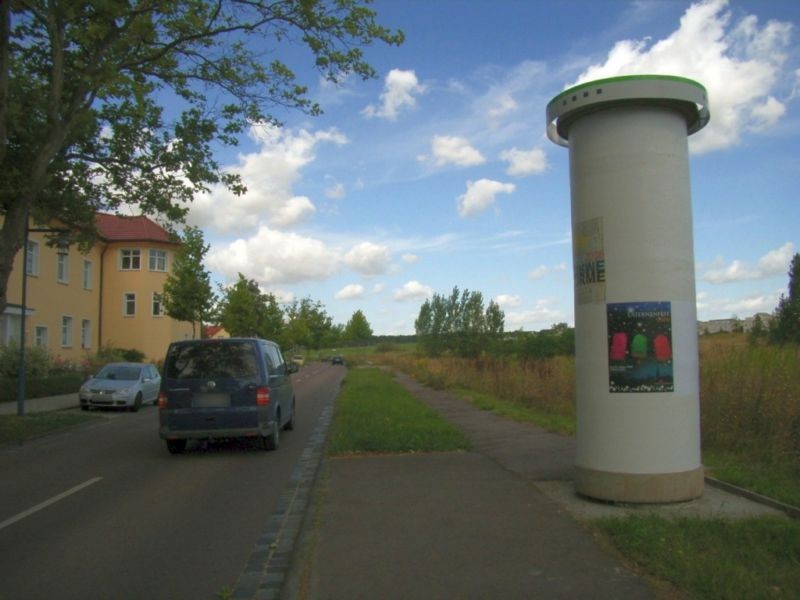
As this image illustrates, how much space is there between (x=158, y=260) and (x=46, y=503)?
4171 cm

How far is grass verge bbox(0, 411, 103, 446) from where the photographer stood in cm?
1469

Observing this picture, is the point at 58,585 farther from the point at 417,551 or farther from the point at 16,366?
the point at 16,366

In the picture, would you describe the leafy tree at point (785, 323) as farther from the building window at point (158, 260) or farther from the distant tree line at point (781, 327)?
the building window at point (158, 260)

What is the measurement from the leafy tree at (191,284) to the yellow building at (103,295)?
163 centimetres

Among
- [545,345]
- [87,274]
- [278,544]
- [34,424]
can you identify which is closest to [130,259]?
[87,274]

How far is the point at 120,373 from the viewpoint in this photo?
76.0ft

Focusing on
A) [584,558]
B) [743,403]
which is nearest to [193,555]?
[584,558]

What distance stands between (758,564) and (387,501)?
369 cm

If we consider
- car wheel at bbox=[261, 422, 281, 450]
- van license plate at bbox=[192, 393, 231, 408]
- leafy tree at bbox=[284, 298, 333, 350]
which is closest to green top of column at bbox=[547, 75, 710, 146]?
van license plate at bbox=[192, 393, 231, 408]

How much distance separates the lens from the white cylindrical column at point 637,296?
22.9 feet

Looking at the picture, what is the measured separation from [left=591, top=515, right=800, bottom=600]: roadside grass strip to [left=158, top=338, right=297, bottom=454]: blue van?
6.67 metres

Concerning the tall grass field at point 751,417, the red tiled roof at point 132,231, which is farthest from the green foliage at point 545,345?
the red tiled roof at point 132,231

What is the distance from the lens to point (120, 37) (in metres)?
12.9

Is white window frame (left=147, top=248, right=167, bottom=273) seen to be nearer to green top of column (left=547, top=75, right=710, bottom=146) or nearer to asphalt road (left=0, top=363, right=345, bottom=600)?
asphalt road (left=0, top=363, right=345, bottom=600)
